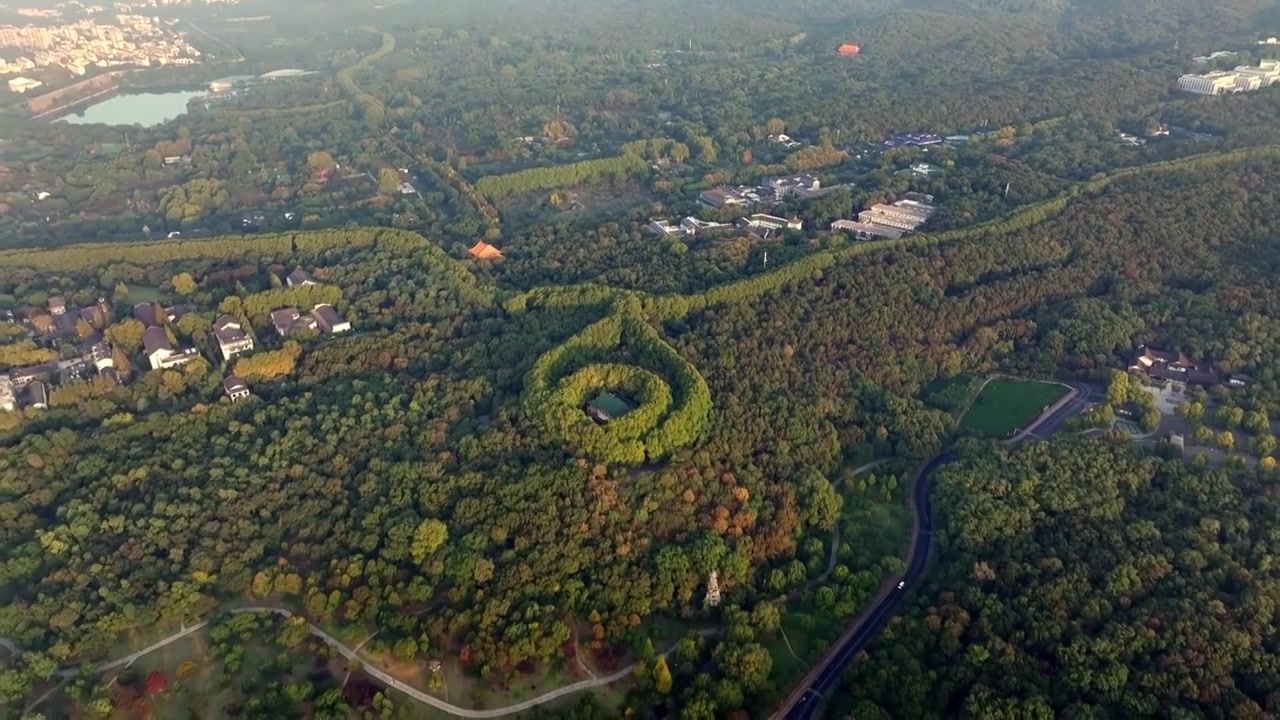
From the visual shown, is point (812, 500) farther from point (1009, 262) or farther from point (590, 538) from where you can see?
point (1009, 262)

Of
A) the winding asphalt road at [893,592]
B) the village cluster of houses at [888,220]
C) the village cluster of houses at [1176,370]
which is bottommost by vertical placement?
the winding asphalt road at [893,592]

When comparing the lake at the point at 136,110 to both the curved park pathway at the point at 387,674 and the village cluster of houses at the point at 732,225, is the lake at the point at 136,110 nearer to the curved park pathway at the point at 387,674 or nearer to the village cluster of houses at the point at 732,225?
the village cluster of houses at the point at 732,225

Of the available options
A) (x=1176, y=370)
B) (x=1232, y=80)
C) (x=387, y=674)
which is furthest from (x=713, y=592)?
(x=1232, y=80)

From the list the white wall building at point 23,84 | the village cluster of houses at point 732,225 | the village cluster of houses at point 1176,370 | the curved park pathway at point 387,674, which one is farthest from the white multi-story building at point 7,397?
the white wall building at point 23,84

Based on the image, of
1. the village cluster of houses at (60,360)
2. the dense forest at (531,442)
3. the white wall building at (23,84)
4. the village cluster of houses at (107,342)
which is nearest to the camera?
the dense forest at (531,442)

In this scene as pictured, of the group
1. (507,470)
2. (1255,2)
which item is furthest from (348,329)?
(1255,2)

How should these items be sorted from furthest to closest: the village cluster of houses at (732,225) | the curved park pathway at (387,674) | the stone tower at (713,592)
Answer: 1. the village cluster of houses at (732,225)
2. the stone tower at (713,592)
3. the curved park pathway at (387,674)

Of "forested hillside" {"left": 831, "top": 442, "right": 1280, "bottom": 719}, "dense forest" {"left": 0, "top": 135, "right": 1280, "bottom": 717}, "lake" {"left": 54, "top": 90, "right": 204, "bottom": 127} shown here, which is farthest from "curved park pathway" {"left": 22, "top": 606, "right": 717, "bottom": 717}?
"lake" {"left": 54, "top": 90, "right": 204, "bottom": 127}
